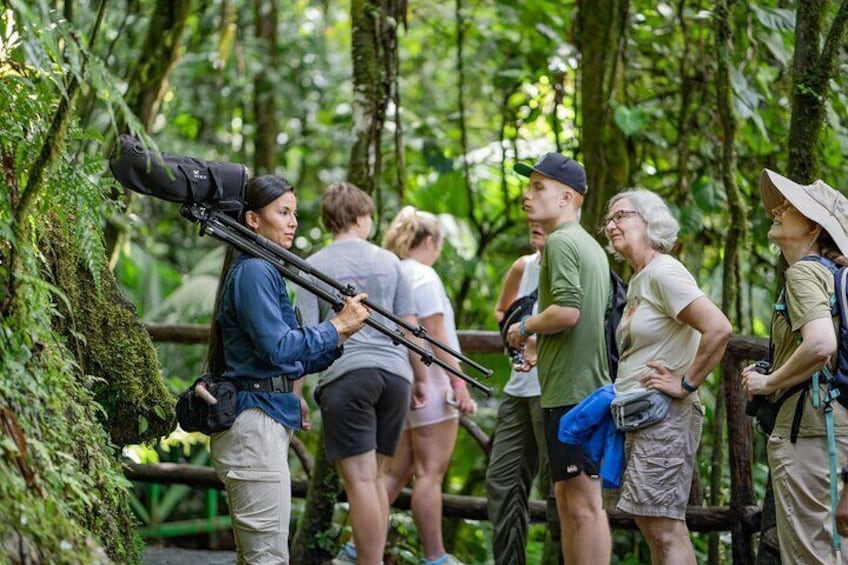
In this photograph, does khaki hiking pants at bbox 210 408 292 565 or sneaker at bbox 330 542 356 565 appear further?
sneaker at bbox 330 542 356 565

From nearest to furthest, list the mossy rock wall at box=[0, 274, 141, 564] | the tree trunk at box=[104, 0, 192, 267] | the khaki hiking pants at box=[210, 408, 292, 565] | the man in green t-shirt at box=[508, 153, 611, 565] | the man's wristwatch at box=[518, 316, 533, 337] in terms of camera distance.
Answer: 1. the mossy rock wall at box=[0, 274, 141, 564]
2. the khaki hiking pants at box=[210, 408, 292, 565]
3. the man in green t-shirt at box=[508, 153, 611, 565]
4. the man's wristwatch at box=[518, 316, 533, 337]
5. the tree trunk at box=[104, 0, 192, 267]

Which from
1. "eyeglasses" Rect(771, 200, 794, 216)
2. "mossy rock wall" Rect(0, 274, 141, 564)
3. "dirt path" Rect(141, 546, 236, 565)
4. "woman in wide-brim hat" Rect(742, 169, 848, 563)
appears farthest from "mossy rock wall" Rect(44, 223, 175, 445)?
"eyeglasses" Rect(771, 200, 794, 216)

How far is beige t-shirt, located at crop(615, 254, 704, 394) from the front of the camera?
405 centimetres

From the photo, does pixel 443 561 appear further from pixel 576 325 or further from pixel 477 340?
pixel 576 325

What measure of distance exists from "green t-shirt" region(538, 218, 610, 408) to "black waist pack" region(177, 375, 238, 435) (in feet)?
4.60

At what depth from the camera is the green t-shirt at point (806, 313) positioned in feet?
11.5

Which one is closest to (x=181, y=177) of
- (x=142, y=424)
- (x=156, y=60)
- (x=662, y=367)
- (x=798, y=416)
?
(x=142, y=424)

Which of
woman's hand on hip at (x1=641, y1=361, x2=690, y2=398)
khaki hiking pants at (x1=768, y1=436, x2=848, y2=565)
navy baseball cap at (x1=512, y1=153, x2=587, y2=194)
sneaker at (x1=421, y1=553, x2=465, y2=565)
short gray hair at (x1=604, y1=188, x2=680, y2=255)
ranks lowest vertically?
sneaker at (x1=421, y1=553, x2=465, y2=565)

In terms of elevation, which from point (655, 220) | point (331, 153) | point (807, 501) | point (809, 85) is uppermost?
point (331, 153)

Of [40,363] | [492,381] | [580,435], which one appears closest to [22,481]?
[40,363]

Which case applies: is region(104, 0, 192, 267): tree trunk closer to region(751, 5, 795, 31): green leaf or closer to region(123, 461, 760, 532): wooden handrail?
region(123, 461, 760, 532): wooden handrail

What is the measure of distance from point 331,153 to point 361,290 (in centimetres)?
742

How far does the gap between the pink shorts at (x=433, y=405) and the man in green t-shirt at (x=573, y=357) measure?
38.3 inches

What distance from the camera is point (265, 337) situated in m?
3.68
